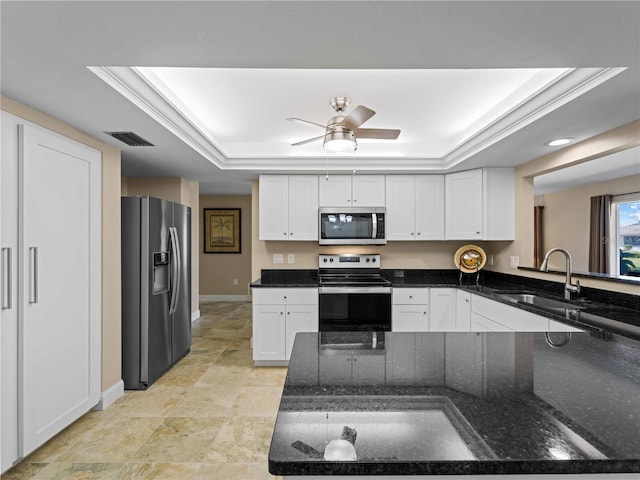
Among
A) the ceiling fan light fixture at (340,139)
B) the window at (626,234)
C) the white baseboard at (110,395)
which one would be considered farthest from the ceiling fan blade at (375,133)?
the window at (626,234)

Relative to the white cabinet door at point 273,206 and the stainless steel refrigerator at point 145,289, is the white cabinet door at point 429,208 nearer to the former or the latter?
the white cabinet door at point 273,206

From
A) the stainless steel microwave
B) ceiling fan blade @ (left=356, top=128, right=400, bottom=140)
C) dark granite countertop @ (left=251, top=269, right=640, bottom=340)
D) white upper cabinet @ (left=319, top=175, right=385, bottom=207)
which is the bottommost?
dark granite countertop @ (left=251, top=269, right=640, bottom=340)

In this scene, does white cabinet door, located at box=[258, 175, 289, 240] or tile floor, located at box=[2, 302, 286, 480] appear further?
white cabinet door, located at box=[258, 175, 289, 240]

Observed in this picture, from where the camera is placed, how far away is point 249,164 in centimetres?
376

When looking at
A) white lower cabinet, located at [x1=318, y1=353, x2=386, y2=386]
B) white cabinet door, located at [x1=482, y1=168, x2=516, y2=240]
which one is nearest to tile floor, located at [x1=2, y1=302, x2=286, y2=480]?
white lower cabinet, located at [x1=318, y1=353, x2=386, y2=386]

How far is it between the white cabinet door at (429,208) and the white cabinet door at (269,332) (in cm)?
181

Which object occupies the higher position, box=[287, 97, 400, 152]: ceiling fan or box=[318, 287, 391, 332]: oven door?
box=[287, 97, 400, 152]: ceiling fan

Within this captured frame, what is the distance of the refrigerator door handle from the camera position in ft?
11.5

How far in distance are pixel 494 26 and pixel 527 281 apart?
2.93 m

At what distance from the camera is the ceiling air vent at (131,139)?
2561mm

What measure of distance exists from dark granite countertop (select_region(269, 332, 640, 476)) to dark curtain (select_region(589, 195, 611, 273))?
18.4 feet

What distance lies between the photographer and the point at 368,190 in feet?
13.2

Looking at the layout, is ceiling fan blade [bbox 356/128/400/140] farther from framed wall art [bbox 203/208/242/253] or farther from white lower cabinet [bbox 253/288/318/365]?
framed wall art [bbox 203/208/242/253]

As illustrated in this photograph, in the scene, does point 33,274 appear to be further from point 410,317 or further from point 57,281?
point 410,317
